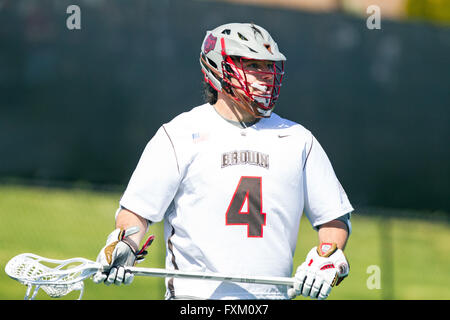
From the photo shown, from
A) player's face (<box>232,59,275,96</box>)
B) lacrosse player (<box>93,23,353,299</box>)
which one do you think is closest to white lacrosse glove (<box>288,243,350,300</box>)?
lacrosse player (<box>93,23,353,299</box>)

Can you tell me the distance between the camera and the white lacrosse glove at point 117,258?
207 inches

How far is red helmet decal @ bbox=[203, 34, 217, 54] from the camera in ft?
19.6

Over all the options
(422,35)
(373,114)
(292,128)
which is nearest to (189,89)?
(373,114)

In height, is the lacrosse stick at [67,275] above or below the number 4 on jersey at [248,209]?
below

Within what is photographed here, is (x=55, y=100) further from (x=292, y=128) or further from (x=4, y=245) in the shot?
(x=292, y=128)

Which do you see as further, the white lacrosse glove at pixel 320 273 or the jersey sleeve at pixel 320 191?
the jersey sleeve at pixel 320 191

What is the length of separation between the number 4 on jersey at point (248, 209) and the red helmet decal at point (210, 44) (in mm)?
918

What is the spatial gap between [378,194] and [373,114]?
51.5 inches

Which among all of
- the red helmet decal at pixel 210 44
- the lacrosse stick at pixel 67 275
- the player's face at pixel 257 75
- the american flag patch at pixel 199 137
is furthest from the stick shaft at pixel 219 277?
the red helmet decal at pixel 210 44

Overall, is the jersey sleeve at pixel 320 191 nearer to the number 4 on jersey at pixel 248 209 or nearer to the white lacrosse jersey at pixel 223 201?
the white lacrosse jersey at pixel 223 201

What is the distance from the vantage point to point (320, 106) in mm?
15430

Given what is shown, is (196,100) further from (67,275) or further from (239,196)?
(67,275)

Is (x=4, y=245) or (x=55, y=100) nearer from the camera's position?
(x=4, y=245)

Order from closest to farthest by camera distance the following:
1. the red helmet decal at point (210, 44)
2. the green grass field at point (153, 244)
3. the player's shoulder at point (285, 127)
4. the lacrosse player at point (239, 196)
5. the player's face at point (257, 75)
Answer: the lacrosse player at point (239, 196) < the player's face at point (257, 75) < the player's shoulder at point (285, 127) < the red helmet decal at point (210, 44) < the green grass field at point (153, 244)
